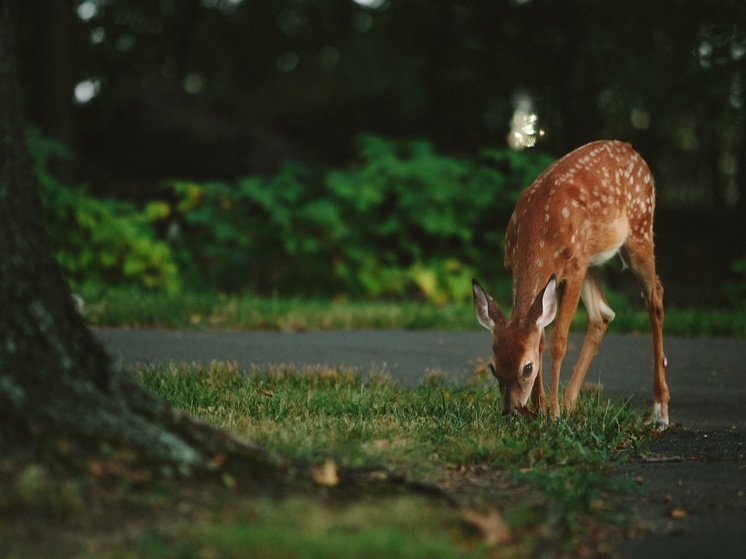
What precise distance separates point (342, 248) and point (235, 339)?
152 inches

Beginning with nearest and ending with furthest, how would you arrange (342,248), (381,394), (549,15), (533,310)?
(533,310)
(381,394)
(342,248)
(549,15)

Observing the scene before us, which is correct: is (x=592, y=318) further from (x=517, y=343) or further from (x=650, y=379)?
(x=517, y=343)

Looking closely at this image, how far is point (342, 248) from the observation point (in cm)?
1280

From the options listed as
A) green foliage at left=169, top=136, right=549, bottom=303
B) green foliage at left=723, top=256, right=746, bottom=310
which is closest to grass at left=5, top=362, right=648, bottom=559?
green foliage at left=169, top=136, right=549, bottom=303

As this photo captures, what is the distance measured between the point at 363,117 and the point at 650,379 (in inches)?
495

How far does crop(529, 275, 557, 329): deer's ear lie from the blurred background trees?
12.2ft

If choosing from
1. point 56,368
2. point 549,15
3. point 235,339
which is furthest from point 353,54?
point 56,368

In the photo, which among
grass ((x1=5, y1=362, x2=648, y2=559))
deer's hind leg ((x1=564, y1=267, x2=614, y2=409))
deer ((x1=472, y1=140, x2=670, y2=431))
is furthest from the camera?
deer's hind leg ((x1=564, y1=267, x2=614, y2=409))

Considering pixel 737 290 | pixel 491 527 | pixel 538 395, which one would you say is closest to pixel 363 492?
pixel 491 527

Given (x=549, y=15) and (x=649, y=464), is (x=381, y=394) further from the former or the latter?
(x=549, y=15)

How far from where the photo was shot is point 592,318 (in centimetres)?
707

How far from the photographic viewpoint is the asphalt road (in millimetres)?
4254

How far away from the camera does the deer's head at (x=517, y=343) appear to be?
5793mm

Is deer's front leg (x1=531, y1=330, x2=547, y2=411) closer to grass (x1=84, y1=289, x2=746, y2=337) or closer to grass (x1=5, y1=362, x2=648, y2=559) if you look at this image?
grass (x1=5, y1=362, x2=648, y2=559)
